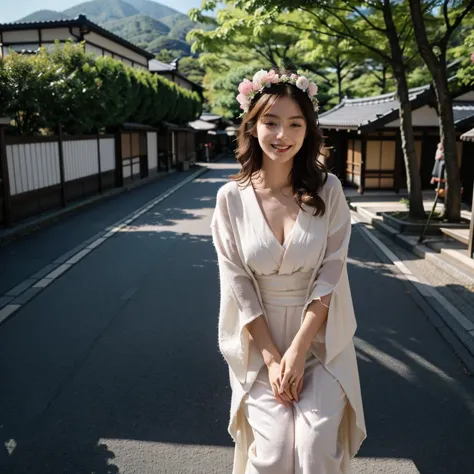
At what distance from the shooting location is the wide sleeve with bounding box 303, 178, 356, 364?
2.47 meters

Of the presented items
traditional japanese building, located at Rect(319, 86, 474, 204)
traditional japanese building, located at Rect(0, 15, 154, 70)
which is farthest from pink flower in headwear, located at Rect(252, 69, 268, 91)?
traditional japanese building, located at Rect(0, 15, 154, 70)

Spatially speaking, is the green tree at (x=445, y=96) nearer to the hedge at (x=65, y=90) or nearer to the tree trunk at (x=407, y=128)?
the tree trunk at (x=407, y=128)

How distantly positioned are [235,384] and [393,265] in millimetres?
7112

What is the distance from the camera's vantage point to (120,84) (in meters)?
20.7

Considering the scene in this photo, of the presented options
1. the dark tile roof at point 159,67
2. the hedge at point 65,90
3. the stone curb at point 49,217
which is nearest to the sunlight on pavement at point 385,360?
the stone curb at point 49,217

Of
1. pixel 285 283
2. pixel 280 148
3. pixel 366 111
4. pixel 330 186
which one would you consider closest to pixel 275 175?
pixel 280 148

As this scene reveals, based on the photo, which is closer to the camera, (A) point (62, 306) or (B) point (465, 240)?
(A) point (62, 306)

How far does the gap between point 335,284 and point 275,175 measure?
0.66m

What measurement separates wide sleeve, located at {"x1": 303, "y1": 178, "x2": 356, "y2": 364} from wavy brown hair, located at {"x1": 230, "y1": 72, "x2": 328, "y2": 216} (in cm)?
10

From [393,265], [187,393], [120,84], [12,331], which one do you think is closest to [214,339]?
[187,393]

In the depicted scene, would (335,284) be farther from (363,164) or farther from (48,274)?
(363,164)

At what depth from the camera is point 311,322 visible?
246cm

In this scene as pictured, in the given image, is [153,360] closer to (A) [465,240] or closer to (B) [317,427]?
(B) [317,427]

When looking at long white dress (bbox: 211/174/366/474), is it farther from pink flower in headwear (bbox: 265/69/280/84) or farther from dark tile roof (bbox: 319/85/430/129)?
dark tile roof (bbox: 319/85/430/129)
